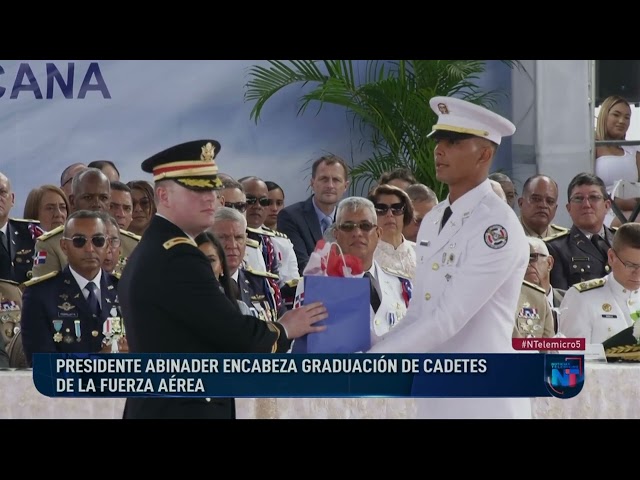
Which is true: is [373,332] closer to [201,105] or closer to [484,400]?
[484,400]

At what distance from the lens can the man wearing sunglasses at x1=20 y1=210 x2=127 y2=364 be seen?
6.64 m

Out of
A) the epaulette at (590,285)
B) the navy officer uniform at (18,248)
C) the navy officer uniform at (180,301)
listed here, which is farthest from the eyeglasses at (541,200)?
the navy officer uniform at (18,248)

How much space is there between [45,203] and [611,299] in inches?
113

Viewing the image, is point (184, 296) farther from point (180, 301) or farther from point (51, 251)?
point (51, 251)

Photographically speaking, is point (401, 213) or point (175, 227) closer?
point (175, 227)

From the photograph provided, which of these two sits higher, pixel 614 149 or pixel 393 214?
pixel 614 149

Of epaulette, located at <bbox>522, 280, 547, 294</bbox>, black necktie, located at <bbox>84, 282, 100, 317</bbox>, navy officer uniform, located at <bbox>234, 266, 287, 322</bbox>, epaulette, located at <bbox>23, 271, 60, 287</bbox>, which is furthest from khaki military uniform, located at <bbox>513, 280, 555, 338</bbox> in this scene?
epaulette, located at <bbox>23, 271, 60, 287</bbox>

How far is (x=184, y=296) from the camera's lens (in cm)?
573

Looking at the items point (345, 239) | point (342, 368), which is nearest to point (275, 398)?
point (342, 368)

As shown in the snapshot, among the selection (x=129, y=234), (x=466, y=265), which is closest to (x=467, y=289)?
(x=466, y=265)

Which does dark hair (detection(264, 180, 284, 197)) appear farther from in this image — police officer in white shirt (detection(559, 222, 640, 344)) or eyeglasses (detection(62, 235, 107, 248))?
police officer in white shirt (detection(559, 222, 640, 344))

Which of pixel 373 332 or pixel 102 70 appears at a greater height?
pixel 102 70

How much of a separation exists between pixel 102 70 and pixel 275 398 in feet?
6.19

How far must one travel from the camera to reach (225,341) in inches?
238
